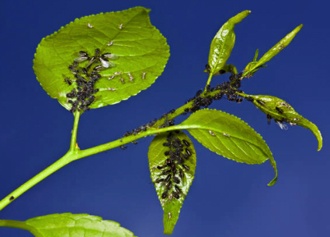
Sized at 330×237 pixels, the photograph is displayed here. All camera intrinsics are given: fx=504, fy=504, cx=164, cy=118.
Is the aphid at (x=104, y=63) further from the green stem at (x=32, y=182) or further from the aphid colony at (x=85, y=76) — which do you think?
the green stem at (x=32, y=182)

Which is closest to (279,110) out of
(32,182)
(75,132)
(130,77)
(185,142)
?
(185,142)

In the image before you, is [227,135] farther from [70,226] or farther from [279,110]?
[70,226]

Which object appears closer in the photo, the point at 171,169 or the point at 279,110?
the point at 279,110

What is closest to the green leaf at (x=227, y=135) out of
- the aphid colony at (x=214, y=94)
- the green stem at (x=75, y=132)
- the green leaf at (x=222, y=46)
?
the aphid colony at (x=214, y=94)

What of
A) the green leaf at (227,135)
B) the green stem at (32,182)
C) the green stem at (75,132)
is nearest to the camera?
the green stem at (32,182)

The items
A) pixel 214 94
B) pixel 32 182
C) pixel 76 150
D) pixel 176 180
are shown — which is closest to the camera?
pixel 32 182

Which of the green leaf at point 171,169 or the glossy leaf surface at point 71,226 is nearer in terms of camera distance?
the glossy leaf surface at point 71,226

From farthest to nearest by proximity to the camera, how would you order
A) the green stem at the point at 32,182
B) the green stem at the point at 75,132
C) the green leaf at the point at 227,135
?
the green leaf at the point at 227,135 → the green stem at the point at 75,132 → the green stem at the point at 32,182

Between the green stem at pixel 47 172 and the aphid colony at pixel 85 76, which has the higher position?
the aphid colony at pixel 85 76
